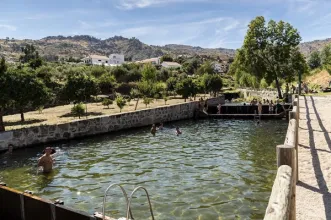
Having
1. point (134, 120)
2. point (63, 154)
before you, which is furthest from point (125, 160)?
point (134, 120)

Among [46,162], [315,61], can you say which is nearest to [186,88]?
[46,162]

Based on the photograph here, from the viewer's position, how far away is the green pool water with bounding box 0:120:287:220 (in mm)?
11250

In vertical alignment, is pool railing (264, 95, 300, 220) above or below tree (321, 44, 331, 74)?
below

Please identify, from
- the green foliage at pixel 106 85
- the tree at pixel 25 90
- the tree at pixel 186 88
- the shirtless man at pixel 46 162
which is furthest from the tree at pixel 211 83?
the shirtless man at pixel 46 162

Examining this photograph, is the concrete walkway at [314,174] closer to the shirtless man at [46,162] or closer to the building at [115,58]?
the shirtless man at [46,162]

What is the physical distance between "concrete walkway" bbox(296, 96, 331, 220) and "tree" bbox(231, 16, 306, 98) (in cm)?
4097

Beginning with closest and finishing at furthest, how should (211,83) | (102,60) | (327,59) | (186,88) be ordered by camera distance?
(186,88) < (211,83) < (327,59) < (102,60)

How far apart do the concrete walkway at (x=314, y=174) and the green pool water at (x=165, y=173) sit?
7.07 feet

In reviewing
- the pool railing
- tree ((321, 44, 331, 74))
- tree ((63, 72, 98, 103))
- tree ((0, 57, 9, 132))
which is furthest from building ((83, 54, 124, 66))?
the pool railing

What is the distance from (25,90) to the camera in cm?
2681

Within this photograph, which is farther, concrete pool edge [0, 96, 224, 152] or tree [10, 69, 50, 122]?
tree [10, 69, 50, 122]

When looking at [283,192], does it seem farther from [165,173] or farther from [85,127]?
[85,127]

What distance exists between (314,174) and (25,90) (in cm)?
2377

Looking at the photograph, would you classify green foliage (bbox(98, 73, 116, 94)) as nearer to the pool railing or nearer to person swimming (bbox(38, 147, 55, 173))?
person swimming (bbox(38, 147, 55, 173))
